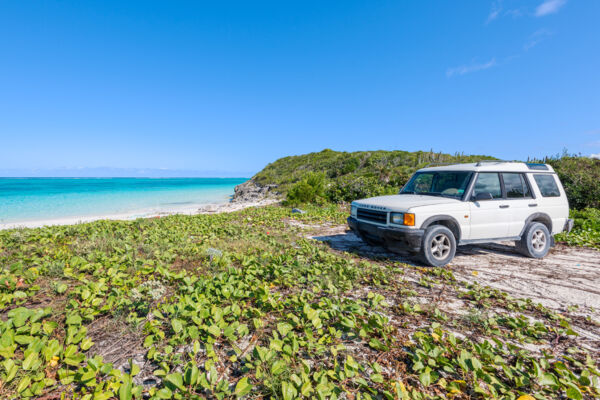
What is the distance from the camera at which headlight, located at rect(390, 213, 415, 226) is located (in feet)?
17.9

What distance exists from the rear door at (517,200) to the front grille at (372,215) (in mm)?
2959

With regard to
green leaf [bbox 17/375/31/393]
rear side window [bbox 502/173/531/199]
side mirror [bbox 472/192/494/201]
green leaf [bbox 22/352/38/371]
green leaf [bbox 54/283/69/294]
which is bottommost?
green leaf [bbox 17/375/31/393]

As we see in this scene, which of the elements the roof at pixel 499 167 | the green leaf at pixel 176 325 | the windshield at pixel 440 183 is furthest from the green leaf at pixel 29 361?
the roof at pixel 499 167

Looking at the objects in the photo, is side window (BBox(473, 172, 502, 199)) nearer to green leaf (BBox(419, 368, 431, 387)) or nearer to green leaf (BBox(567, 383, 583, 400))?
green leaf (BBox(567, 383, 583, 400))

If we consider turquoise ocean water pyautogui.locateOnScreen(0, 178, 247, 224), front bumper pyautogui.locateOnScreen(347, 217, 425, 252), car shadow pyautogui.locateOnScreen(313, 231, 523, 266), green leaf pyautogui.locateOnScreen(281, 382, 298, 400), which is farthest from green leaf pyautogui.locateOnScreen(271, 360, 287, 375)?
turquoise ocean water pyautogui.locateOnScreen(0, 178, 247, 224)

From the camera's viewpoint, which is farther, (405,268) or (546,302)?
(405,268)

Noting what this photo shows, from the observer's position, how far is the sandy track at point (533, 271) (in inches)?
176

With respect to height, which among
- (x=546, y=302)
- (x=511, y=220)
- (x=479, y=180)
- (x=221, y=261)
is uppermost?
(x=479, y=180)

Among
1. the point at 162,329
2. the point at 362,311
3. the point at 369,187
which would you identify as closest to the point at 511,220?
the point at 362,311

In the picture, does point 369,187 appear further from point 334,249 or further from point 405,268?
point 405,268

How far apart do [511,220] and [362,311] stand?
16.5ft

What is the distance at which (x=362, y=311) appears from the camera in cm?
344

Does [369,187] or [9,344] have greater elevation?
[369,187]

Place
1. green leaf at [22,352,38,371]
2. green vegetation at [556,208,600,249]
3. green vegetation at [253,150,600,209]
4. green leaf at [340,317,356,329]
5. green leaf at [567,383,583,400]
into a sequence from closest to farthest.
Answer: green leaf at [567,383,583,400] → green leaf at [22,352,38,371] → green leaf at [340,317,356,329] → green vegetation at [556,208,600,249] → green vegetation at [253,150,600,209]
